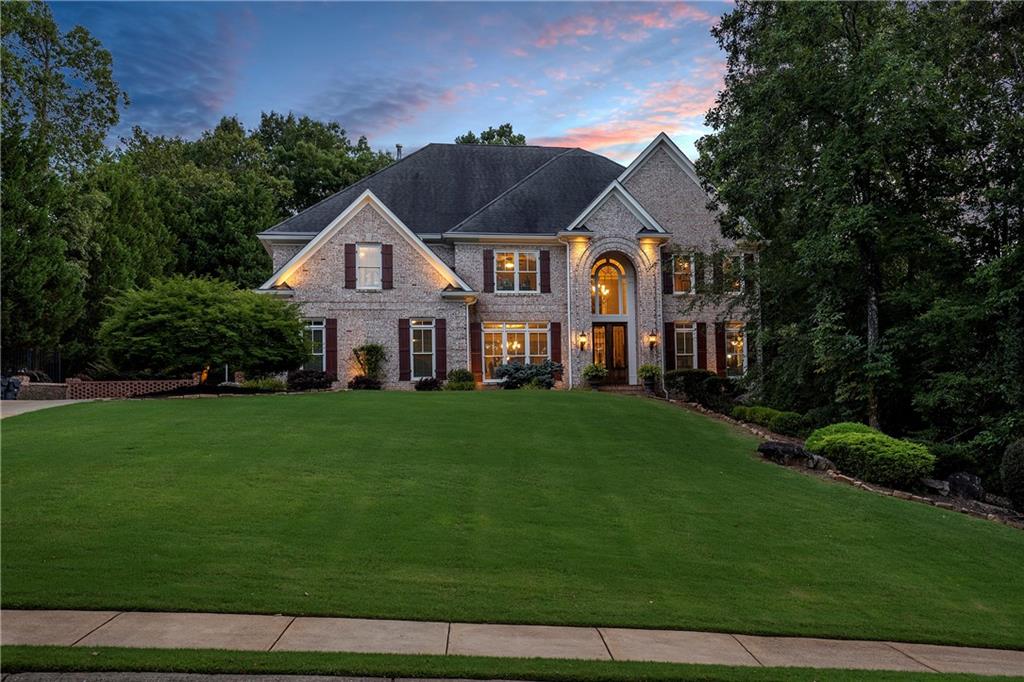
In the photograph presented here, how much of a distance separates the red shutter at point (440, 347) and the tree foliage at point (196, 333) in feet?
18.6

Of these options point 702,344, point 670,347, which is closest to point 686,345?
point 702,344

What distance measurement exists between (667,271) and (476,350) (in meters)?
8.53

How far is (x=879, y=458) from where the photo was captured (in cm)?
1340

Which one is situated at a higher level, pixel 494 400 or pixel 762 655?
pixel 494 400

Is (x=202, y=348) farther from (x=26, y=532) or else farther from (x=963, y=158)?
(x=963, y=158)

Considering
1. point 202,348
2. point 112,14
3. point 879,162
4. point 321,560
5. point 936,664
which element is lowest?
point 936,664

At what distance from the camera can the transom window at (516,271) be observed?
27.0 metres

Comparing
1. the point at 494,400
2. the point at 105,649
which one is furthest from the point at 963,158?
the point at 105,649

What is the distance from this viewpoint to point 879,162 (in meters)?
17.2

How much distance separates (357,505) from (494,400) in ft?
31.1

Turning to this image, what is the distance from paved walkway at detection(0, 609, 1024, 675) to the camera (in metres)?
5.23

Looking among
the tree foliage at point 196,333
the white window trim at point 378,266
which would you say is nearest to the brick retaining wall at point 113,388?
the tree foliage at point 196,333

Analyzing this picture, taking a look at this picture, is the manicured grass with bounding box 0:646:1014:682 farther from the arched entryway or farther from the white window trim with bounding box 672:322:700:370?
the white window trim with bounding box 672:322:700:370

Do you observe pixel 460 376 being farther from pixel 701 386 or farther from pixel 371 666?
pixel 371 666
